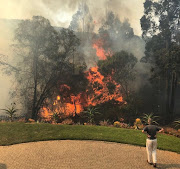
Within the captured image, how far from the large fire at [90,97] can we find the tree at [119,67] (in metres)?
0.89

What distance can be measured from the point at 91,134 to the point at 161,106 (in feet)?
73.3

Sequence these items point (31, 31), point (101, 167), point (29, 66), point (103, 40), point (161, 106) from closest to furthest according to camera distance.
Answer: point (101, 167), point (31, 31), point (29, 66), point (161, 106), point (103, 40)

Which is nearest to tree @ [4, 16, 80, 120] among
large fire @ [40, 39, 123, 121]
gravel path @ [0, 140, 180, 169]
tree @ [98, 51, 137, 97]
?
large fire @ [40, 39, 123, 121]

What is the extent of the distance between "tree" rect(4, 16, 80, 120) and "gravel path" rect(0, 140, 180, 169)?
16548mm

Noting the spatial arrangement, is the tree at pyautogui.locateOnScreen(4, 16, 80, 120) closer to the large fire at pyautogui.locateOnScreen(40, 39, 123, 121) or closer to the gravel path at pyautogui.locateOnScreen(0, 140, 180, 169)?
the large fire at pyautogui.locateOnScreen(40, 39, 123, 121)

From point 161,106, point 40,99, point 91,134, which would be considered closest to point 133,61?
point 161,106

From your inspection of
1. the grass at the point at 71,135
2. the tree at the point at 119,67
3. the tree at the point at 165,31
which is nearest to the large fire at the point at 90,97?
the tree at the point at 119,67

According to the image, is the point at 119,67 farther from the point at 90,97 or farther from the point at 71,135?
the point at 71,135

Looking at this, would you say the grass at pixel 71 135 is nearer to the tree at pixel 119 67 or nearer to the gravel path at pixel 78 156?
the gravel path at pixel 78 156

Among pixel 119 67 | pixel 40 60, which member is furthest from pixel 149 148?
pixel 40 60

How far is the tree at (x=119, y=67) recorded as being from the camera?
26.0 meters

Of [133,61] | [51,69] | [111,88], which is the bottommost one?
[111,88]

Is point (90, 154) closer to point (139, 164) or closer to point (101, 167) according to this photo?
point (101, 167)

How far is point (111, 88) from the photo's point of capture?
25.7 m
